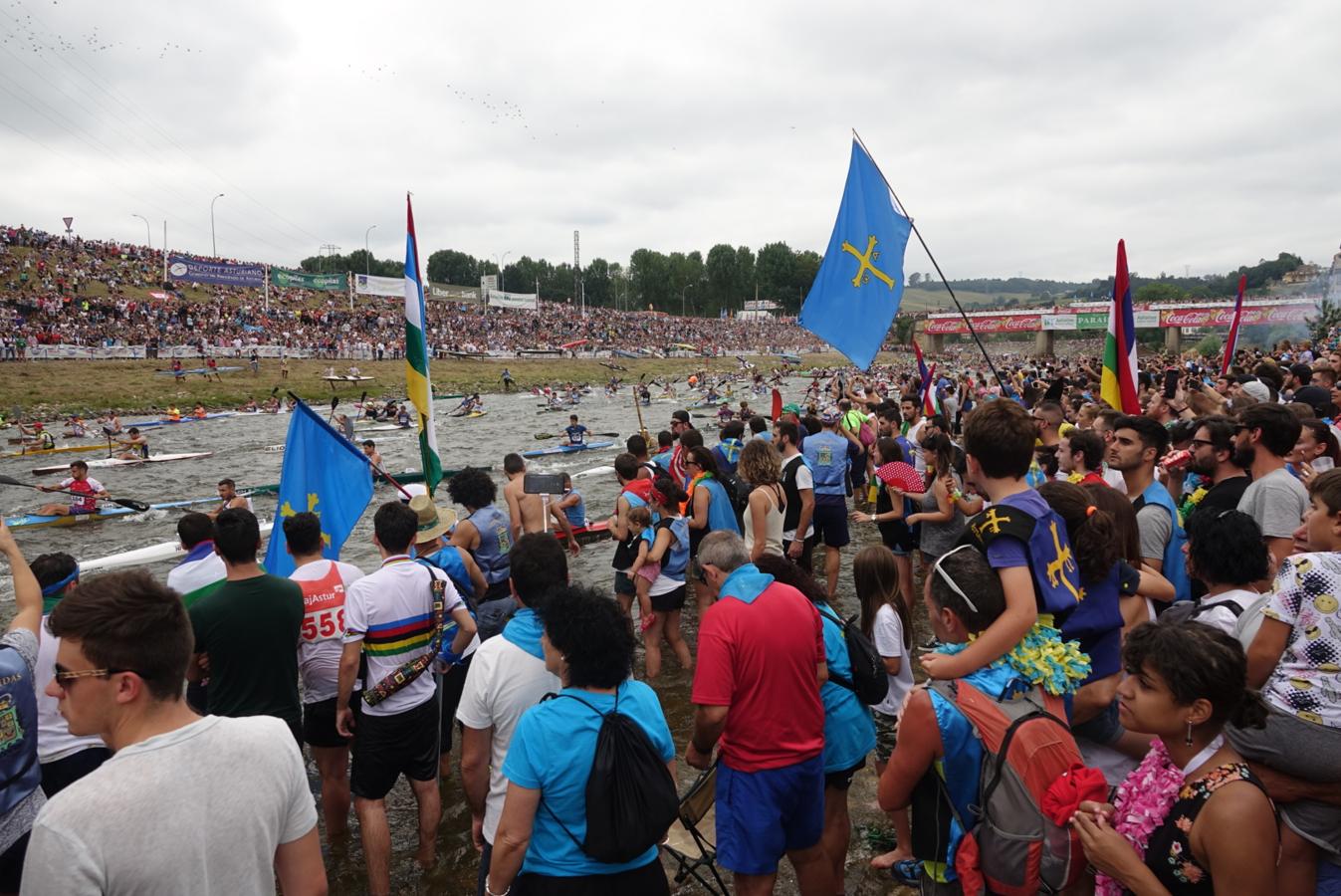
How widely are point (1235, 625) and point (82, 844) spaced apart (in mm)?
3673

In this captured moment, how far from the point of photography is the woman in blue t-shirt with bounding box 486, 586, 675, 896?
248 centimetres

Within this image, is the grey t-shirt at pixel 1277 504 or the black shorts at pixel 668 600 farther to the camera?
the black shorts at pixel 668 600

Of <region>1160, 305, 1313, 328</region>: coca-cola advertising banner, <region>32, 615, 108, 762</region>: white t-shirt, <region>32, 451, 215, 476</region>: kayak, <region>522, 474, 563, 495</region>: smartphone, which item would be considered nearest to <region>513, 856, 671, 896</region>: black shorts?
<region>32, 615, 108, 762</region>: white t-shirt

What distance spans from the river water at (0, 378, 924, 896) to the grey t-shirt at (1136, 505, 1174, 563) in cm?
225

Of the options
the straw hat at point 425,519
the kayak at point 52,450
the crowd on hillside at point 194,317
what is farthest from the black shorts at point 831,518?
the crowd on hillside at point 194,317

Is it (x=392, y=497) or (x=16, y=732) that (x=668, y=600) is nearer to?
(x=16, y=732)

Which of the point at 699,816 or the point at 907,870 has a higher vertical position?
the point at 699,816

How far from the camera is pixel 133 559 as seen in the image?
39.7 feet

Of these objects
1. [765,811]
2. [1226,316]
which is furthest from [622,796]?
[1226,316]

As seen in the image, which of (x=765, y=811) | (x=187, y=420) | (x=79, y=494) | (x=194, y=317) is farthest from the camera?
(x=194, y=317)

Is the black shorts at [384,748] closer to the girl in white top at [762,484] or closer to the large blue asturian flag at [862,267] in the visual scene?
the girl in white top at [762,484]

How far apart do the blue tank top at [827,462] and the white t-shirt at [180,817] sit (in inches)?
252

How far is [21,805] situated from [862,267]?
6.43 meters

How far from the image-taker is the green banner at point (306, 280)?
6041cm
